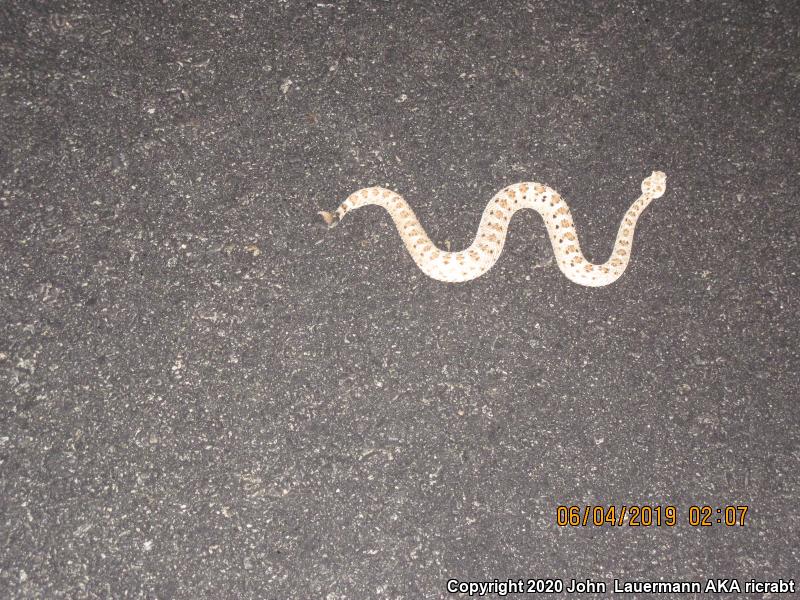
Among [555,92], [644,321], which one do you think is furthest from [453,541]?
[555,92]

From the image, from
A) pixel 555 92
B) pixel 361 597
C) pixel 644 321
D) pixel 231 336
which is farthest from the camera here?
pixel 555 92

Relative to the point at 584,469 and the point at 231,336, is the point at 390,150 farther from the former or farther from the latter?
the point at 584,469

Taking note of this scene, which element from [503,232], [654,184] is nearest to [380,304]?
[503,232]
